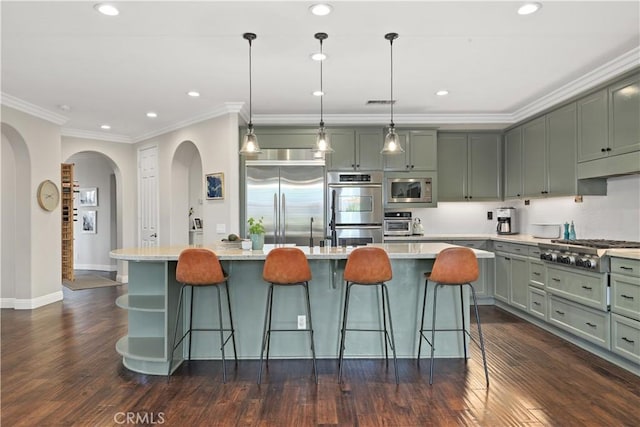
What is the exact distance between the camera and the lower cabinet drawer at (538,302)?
4113 mm

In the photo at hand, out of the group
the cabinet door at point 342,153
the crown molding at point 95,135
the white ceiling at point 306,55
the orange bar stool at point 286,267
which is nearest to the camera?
the white ceiling at point 306,55

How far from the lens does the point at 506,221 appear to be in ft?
18.3

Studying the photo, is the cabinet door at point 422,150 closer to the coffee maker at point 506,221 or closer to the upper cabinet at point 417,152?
the upper cabinet at point 417,152

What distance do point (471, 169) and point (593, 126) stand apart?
192cm

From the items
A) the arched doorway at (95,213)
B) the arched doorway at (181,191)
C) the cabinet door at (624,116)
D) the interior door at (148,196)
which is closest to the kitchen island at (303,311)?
the cabinet door at (624,116)

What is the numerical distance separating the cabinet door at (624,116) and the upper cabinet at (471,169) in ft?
6.77

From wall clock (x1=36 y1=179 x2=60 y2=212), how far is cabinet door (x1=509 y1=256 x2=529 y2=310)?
618cm

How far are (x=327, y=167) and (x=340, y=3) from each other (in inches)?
113

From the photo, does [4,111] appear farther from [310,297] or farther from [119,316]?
[310,297]

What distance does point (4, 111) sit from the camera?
4746mm

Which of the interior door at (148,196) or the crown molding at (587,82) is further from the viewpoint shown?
the interior door at (148,196)

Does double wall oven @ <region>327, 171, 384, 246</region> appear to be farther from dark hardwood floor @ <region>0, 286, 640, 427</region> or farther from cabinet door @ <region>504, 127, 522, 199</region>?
dark hardwood floor @ <region>0, 286, 640, 427</region>

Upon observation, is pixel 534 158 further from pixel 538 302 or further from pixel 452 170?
pixel 538 302

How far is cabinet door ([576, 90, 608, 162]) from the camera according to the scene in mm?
3750
